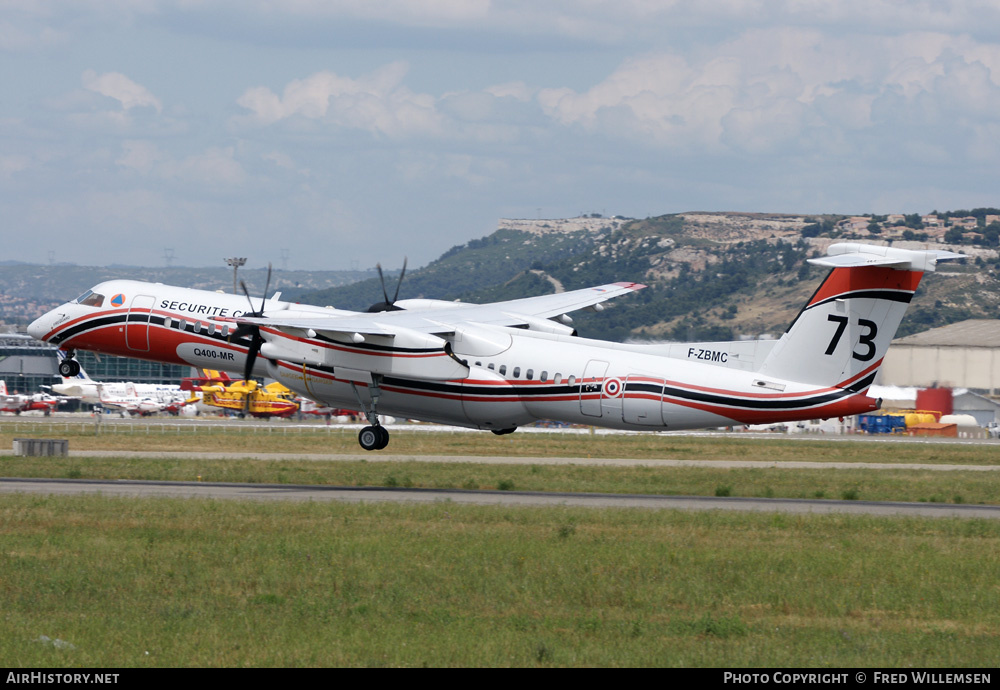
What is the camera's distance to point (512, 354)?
37656 millimetres

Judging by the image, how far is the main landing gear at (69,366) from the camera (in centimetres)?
4459

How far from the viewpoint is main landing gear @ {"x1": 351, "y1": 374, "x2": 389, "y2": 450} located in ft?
127

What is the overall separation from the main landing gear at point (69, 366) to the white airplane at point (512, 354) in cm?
135

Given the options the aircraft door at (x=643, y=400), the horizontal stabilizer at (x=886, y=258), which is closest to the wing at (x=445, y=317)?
the aircraft door at (x=643, y=400)

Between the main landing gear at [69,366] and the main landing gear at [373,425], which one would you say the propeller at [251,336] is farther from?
→ the main landing gear at [69,366]

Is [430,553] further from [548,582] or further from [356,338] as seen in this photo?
[356,338]

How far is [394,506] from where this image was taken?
31266mm

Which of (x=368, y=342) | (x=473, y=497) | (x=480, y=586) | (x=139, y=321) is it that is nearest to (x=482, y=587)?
(x=480, y=586)

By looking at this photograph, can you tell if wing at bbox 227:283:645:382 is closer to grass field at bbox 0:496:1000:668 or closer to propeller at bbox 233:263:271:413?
propeller at bbox 233:263:271:413

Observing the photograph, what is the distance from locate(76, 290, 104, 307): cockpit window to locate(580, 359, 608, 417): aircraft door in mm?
19319

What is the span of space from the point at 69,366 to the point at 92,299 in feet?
12.7

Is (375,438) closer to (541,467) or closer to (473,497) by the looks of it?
(473,497)
